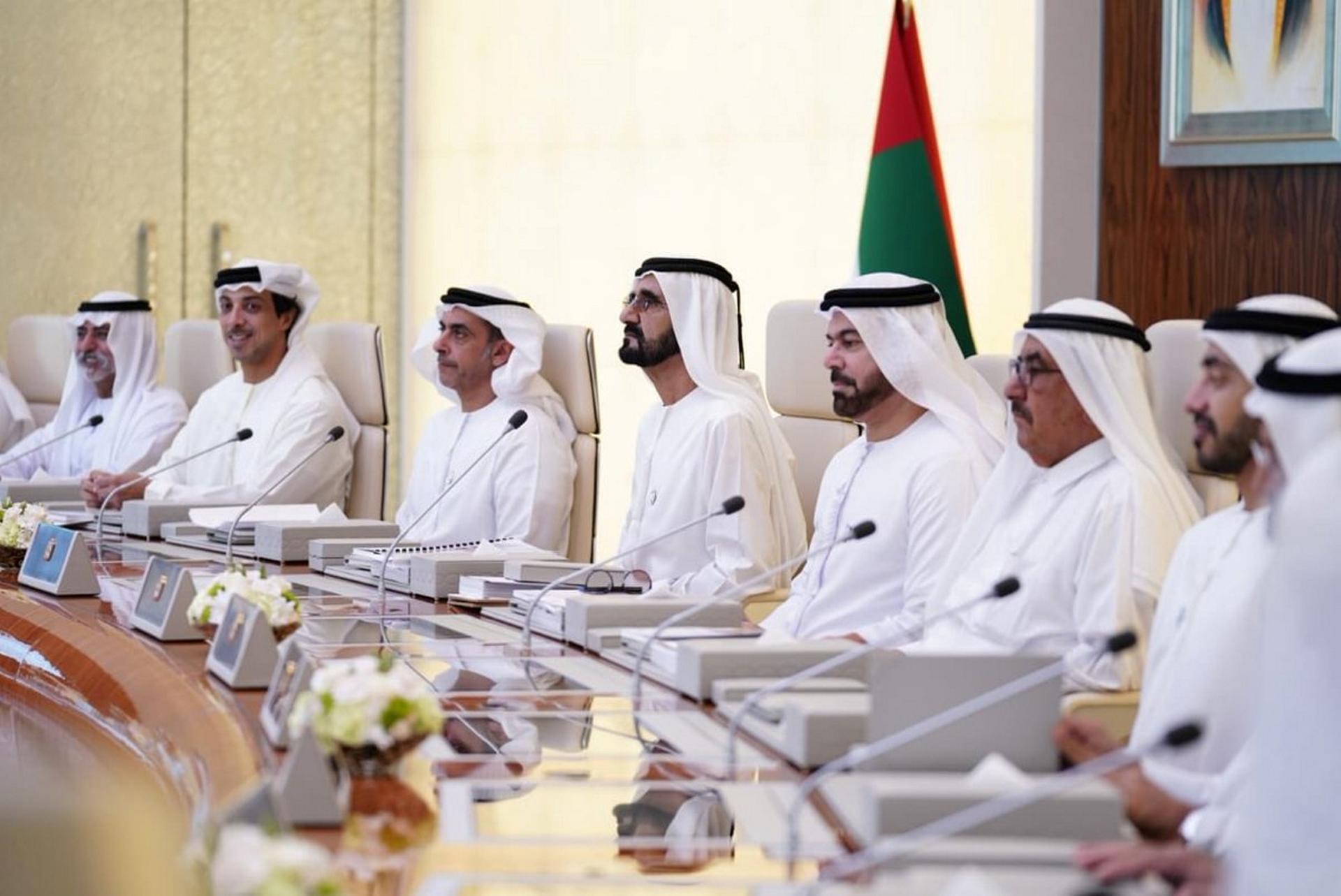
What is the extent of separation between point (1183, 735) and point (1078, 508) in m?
1.57

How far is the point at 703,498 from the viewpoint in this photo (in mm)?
4910

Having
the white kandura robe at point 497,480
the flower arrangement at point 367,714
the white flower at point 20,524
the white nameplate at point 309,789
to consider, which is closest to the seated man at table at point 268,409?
the white kandura robe at point 497,480

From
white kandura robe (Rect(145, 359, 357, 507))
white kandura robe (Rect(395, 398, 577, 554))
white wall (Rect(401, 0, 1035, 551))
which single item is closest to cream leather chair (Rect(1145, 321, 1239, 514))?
white kandura robe (Rect(395, 398, 577, 554))

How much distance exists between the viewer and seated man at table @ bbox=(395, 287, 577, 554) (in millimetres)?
5531

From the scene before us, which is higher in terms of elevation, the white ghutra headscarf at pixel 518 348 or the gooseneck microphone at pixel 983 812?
the white ghutra headscarf at pixel 518 348

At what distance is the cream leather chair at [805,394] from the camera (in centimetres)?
495

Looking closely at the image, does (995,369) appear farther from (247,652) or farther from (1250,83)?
(247,652)

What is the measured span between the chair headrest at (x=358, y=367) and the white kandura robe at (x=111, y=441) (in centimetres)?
78

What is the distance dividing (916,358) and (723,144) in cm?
390

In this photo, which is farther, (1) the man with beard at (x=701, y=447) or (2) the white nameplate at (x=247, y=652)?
(1) the man with beard at (x=701, y=447)

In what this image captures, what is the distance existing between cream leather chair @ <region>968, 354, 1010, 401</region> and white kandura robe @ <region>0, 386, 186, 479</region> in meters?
3.56

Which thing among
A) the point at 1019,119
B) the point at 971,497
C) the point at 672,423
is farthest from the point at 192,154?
the point at 971,497

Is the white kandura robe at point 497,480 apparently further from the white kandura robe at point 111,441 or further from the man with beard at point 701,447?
the white kandura robe at point 111,441

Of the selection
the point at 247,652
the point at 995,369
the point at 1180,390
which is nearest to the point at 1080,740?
the point at 247,652
